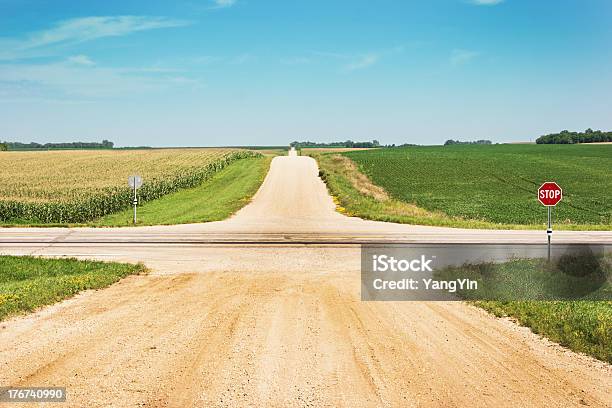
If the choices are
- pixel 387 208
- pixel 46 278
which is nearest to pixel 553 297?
pixel 46 278

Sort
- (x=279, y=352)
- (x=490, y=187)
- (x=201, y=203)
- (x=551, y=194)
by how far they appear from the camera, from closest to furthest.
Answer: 1. (x=279, y=352)
2. (x=551, y=194)
3. (x=201, y=203)
4. (x=490, y=187)

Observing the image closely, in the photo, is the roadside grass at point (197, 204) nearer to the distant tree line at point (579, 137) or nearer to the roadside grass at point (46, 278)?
the roadside grass at point (46, 278)

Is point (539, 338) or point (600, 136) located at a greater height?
point (600, 136)

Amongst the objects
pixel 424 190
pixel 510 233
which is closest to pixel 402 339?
pixel 510 233

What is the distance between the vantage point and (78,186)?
5453 cm

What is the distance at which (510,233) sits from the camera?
2828 centimetres

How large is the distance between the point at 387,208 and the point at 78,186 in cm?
3198

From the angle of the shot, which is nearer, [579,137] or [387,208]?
[387,208]

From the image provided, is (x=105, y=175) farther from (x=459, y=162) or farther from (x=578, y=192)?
(x=578, y=192)

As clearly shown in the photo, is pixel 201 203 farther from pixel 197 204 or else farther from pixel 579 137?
pixel 579 137

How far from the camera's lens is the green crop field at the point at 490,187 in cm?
3888

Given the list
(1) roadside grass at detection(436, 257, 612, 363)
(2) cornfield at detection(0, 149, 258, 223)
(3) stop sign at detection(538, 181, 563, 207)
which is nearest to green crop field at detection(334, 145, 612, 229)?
(3) stop sign at detection(538, 181, 563, 207)

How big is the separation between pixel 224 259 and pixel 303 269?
11.4 ft

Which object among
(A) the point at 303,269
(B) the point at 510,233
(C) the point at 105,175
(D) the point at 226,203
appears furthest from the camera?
(C) the point at 105,175
